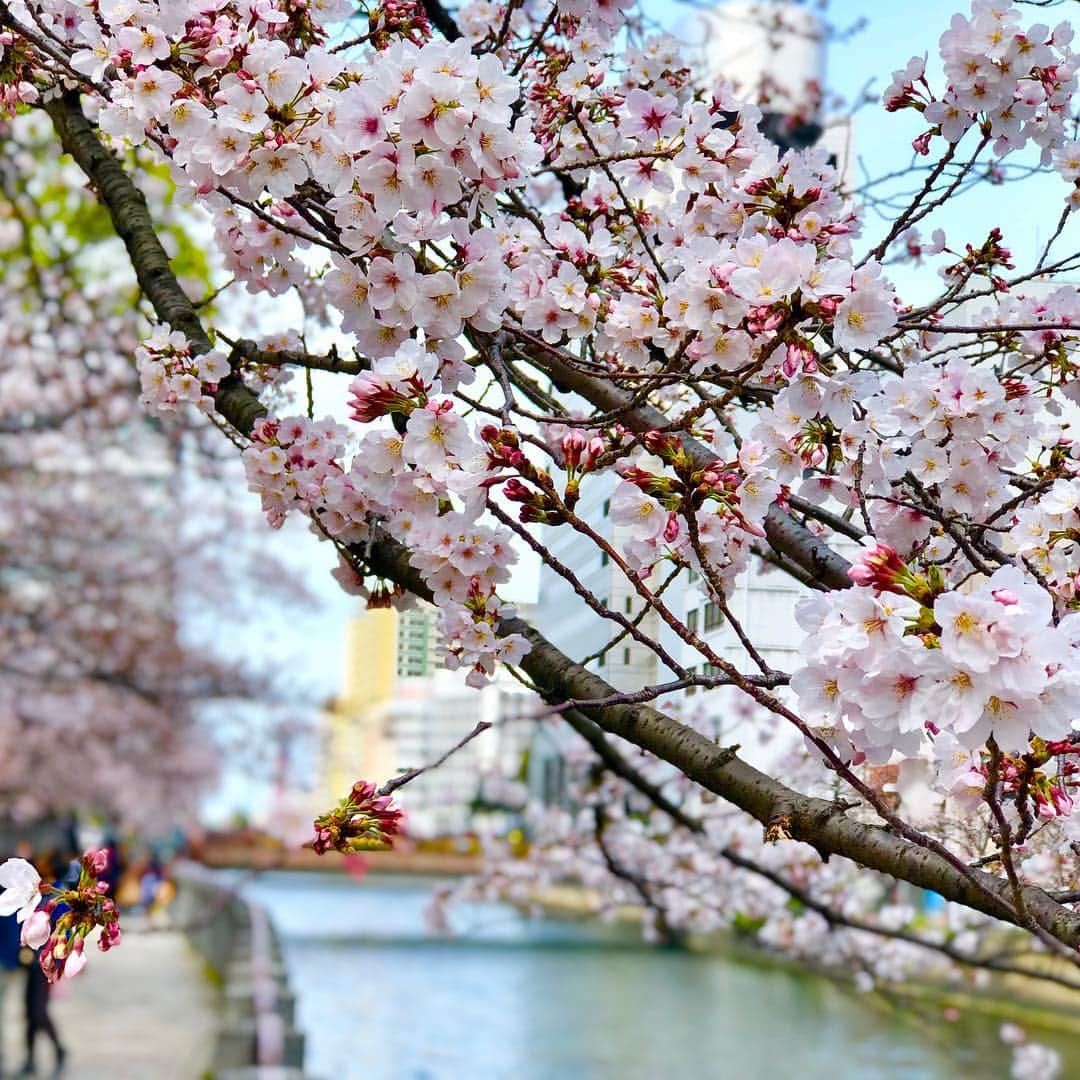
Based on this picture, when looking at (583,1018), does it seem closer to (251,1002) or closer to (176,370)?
(251,1002)

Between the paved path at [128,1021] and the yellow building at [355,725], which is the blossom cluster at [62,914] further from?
the yellow building at [355,725]

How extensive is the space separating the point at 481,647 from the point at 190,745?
24.3 meters

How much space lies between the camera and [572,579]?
1672 mm

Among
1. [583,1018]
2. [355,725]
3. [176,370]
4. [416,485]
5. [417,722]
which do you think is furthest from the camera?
[417,722]

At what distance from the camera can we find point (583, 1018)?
1794 cm

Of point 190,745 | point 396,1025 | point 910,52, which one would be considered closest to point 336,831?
point 910,52

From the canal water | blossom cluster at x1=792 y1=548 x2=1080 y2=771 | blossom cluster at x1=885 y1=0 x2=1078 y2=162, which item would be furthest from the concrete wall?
blossom cluster at x1=885 y1=0 x2=1078 y2=162

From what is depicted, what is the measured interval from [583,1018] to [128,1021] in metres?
6.96

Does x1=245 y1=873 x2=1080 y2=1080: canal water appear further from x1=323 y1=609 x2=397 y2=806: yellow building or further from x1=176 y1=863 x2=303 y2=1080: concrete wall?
x1=323 y1=609 x2=397 y2=806: yellow building

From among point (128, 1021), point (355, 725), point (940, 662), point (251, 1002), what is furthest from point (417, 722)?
point (940, 662)

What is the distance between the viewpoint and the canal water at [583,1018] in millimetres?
13359

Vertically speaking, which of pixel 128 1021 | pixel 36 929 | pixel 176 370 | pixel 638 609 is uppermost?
pixel 176 370

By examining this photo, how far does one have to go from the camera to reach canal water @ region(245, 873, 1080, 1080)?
13.4m

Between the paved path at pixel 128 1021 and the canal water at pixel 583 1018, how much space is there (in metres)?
1.18
